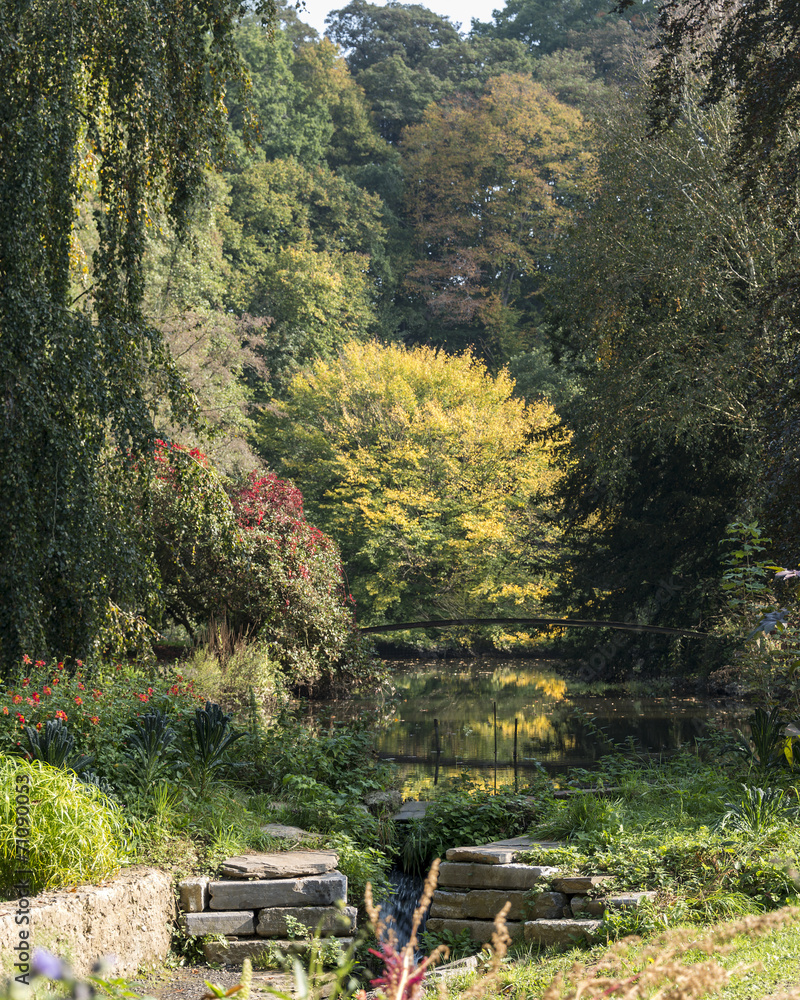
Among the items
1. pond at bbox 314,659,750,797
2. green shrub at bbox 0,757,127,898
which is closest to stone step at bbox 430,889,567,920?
green shrub at bbox 0,757,127,898

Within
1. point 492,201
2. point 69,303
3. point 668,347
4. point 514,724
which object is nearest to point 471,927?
point 69,303

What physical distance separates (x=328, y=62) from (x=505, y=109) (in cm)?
754

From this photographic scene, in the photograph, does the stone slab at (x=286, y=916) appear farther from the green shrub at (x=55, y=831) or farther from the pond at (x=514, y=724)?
the pond at (x=514, y=724)

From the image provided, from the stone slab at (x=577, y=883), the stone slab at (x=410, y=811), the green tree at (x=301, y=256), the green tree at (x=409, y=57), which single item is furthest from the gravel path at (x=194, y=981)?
the green tree at (x=409, y=57)

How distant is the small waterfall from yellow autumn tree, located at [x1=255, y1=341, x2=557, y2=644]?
13.8 metres

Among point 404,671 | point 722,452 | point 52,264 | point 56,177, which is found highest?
point 56,177

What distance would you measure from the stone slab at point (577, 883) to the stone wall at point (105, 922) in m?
1.73

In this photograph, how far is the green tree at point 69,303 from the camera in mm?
5871

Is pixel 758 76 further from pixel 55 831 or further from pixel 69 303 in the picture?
pixel 55 831

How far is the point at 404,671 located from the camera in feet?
64.0

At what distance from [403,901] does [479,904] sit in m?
1.11

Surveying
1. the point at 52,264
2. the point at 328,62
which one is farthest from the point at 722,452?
the point at 328,62

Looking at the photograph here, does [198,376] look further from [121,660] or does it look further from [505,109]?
[505,109]

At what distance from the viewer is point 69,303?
6465 millimetres
